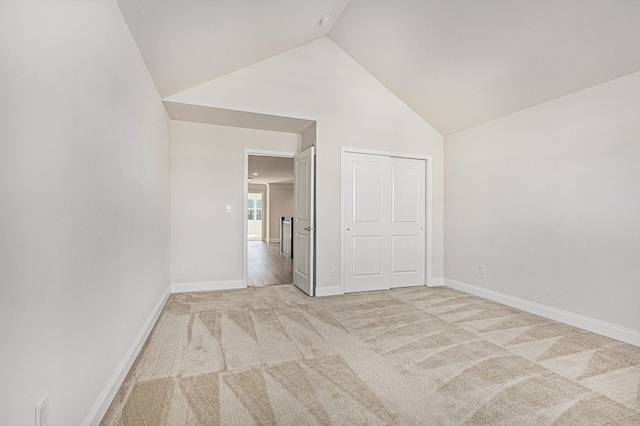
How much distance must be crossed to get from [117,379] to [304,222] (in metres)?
2.87

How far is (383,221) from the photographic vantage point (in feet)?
14.8

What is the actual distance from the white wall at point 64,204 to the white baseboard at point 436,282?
13.1 feet

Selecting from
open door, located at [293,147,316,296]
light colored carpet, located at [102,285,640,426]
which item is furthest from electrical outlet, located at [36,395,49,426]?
open door, located at [293,147,316,296]

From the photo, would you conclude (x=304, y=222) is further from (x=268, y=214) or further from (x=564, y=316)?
(x=268, y=214)

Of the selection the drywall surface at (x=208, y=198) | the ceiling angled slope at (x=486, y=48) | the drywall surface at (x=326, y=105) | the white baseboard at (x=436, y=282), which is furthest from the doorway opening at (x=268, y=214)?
the white baseboard at (x=436, y=282)

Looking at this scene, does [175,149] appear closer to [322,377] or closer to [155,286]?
[155,286]

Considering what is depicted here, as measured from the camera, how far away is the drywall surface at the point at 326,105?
3756mm

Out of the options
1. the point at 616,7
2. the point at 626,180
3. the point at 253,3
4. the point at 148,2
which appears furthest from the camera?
the point at 626,180

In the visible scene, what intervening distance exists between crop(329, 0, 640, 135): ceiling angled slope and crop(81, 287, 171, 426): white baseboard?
390cm

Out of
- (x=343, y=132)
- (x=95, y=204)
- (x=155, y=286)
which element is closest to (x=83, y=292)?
(x=95, y=204)

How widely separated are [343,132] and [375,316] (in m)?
2.45

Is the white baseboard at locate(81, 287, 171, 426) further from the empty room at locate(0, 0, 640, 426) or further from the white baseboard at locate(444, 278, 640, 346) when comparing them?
the white baseboard at locate(444, 278, 640, 346)

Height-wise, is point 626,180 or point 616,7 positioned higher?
point 616,7

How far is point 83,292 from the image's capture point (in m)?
1.44
